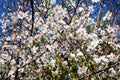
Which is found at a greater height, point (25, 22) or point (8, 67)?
point (25, 22)

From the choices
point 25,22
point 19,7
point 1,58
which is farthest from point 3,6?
point 1,58

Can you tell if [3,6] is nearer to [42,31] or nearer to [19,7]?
[19,7]

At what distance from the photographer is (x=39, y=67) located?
5312mm

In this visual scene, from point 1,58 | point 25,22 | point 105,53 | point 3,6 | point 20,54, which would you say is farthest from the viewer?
point 3,6

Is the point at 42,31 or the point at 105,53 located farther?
the point at 105,53

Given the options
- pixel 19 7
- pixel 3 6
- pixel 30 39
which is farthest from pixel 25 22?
pixel 3 6

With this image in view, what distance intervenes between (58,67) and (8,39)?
1126 mm

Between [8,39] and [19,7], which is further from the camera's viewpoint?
[19,7]

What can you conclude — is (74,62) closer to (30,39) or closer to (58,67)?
(58,67)

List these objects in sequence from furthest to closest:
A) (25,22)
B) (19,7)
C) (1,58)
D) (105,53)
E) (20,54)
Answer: (19,7)
(25,22)
(105,53)
(20,54)
(1,58)

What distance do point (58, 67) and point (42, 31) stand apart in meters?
0.59

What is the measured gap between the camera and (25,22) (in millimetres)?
6055

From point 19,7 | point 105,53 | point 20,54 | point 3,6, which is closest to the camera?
point 20,54

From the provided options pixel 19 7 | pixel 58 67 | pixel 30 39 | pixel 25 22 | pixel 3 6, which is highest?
pixel 3 6
